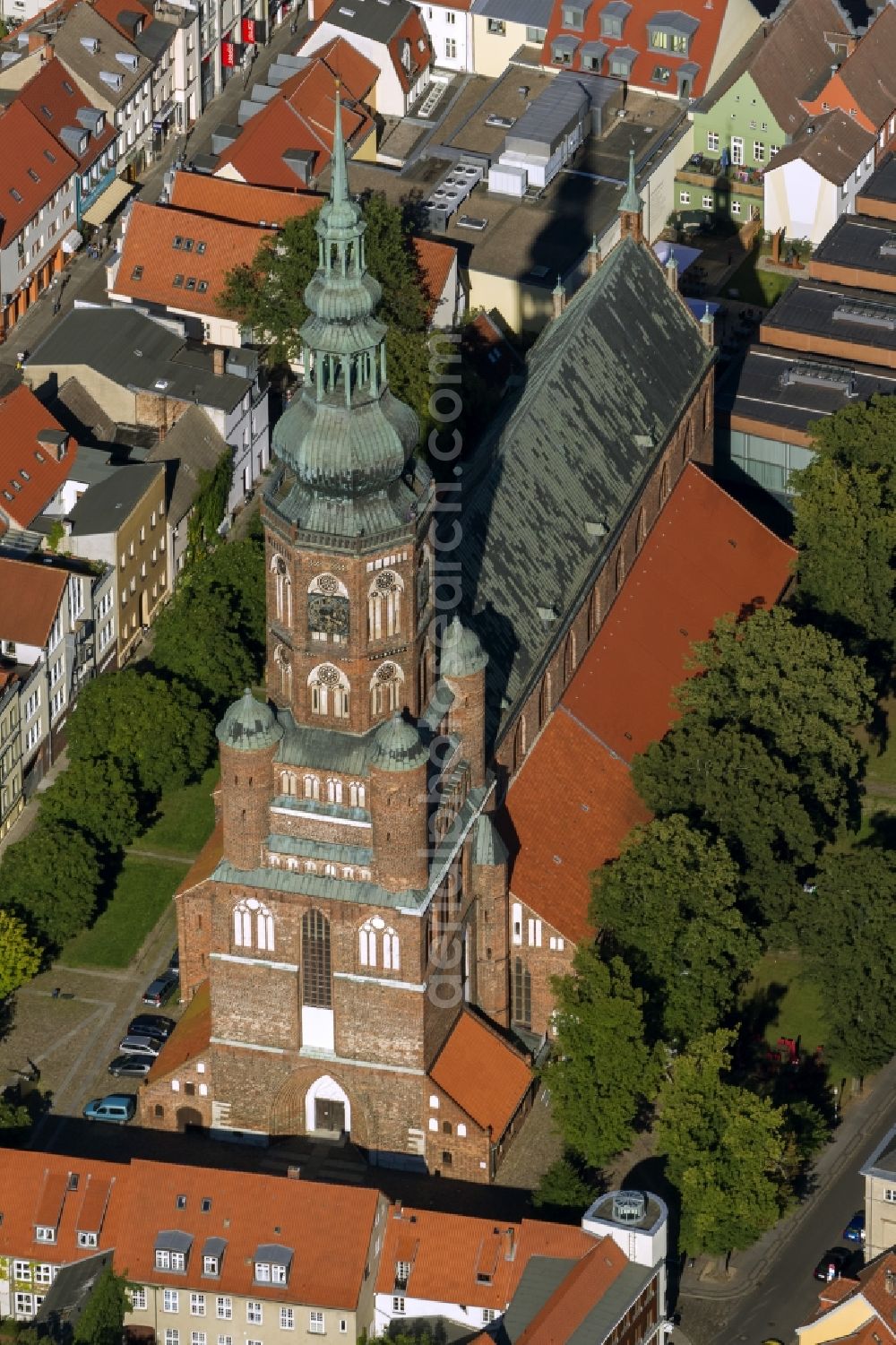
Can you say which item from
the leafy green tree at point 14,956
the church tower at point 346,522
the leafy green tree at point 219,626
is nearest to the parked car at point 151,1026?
the leafy green tree at point 14,956

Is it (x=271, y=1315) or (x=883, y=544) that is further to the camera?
(x=883, y=544)

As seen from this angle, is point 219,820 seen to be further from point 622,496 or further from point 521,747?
point 622,496

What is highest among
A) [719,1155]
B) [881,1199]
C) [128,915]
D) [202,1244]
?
[128,915]

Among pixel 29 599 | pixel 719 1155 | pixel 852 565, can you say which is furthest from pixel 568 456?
pixel 719 1155

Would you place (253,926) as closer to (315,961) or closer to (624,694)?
(315,961)

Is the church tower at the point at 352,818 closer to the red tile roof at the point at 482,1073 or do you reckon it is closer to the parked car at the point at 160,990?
the red tile roof at the point at 482,1073

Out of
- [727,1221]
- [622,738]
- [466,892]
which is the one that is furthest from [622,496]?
[727,1221]

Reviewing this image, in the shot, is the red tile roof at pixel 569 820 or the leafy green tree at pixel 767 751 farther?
the leafy green tree at pixel 767 751
